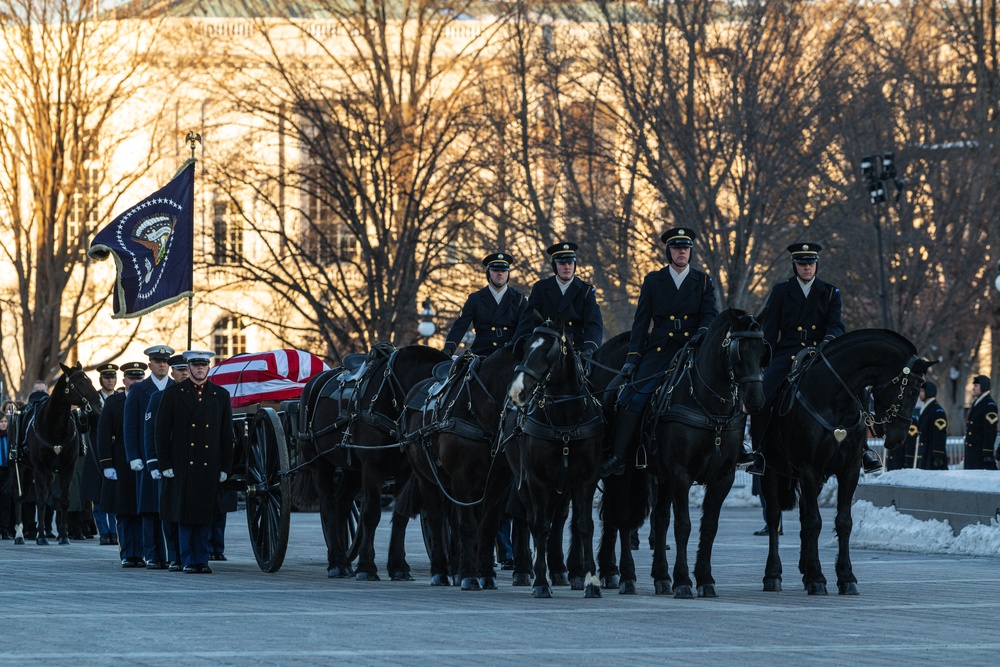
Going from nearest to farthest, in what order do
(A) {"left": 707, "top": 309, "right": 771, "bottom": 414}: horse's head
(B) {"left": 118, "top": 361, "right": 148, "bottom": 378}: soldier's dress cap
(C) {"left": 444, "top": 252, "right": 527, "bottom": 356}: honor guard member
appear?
(A) {"left": 707, "top": 309, "right": 771, "bottom": 414}: horse's head < (C) {"left": 444, "top": 252, "right": 527, "bottom": 356}: honor guard member < (B) {"left": 118, "top": 361, "right": 148, "bottom": 378}: soldier's dress cap

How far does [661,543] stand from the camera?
1529 cm

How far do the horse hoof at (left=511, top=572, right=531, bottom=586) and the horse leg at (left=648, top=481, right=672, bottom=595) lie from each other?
1213 mm

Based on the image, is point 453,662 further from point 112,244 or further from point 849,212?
point 849,212

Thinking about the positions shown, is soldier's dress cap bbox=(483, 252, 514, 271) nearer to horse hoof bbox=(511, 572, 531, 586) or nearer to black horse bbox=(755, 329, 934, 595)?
horse hoof bbox=(511, 572, 531, 586)

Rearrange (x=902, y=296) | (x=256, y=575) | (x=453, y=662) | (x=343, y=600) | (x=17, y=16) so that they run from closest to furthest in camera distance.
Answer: (x=453, y=662) < (x=343, y=600) < (x=256, y=575) < (x=902, y=296) < (x=17, y=16)

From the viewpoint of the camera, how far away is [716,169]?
3672 centimetres

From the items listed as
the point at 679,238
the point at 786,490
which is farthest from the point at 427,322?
the point at 679,238

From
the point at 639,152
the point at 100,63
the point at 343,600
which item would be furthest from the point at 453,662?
the point at 100,63

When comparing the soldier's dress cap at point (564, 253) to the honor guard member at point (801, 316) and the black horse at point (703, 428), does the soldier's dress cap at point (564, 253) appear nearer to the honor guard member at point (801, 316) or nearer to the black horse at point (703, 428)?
the black horse at point (703, 428)

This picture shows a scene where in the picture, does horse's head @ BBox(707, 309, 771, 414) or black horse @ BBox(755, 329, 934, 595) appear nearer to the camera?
horse's head @ BBox(707, 309, 771, 414)

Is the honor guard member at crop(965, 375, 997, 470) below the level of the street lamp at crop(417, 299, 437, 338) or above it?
below

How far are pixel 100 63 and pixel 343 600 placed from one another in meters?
35.6

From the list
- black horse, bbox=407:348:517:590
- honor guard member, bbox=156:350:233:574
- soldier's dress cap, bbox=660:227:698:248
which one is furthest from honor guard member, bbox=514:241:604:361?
honor guard member, bbox=156:350:233:574

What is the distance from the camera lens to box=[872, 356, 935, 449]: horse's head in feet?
49.8
